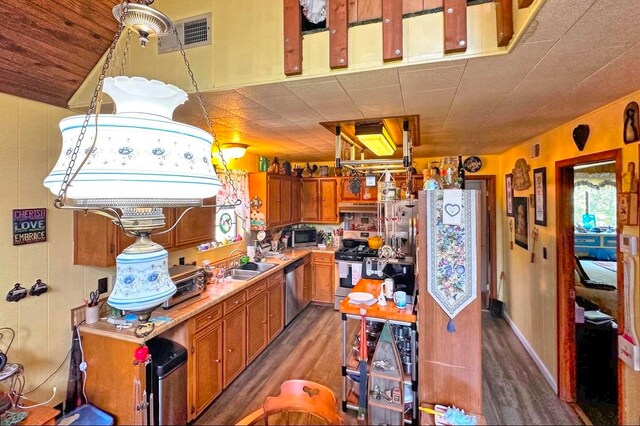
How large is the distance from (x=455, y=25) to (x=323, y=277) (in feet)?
10.1

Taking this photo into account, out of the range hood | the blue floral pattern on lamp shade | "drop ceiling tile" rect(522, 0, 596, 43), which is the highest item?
"drop ceiling tile" rect(522, 0, 596, 43)

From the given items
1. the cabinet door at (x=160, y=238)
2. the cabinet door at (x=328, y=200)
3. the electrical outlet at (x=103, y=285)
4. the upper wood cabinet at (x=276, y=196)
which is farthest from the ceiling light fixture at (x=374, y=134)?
the electrical outlet at (x=103, y=285)

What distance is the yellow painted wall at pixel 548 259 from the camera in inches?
49.6

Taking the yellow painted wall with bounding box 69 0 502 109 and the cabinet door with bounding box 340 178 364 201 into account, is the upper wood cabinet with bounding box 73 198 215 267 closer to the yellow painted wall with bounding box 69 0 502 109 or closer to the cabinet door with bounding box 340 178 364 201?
the yellow painted wall with bounding box 69 0 502 109

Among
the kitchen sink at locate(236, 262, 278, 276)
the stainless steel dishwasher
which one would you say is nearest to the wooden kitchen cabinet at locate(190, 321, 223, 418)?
the kitchen sink at locate(236, 262, 278, 276)

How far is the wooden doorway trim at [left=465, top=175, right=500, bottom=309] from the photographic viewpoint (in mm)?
3244

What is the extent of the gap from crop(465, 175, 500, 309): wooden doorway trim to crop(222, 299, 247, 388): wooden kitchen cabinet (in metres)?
2.88

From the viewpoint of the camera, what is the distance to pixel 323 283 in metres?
3.59

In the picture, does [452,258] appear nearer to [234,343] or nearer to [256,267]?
[234,343]

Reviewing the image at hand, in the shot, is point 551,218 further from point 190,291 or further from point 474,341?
point 190,291

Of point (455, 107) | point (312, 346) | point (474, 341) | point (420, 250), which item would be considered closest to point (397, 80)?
point (455, 107)

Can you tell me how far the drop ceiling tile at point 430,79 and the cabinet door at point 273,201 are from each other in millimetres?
2136

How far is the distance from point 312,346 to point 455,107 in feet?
7.44

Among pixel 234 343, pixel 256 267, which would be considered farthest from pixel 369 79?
pixel 256 267
